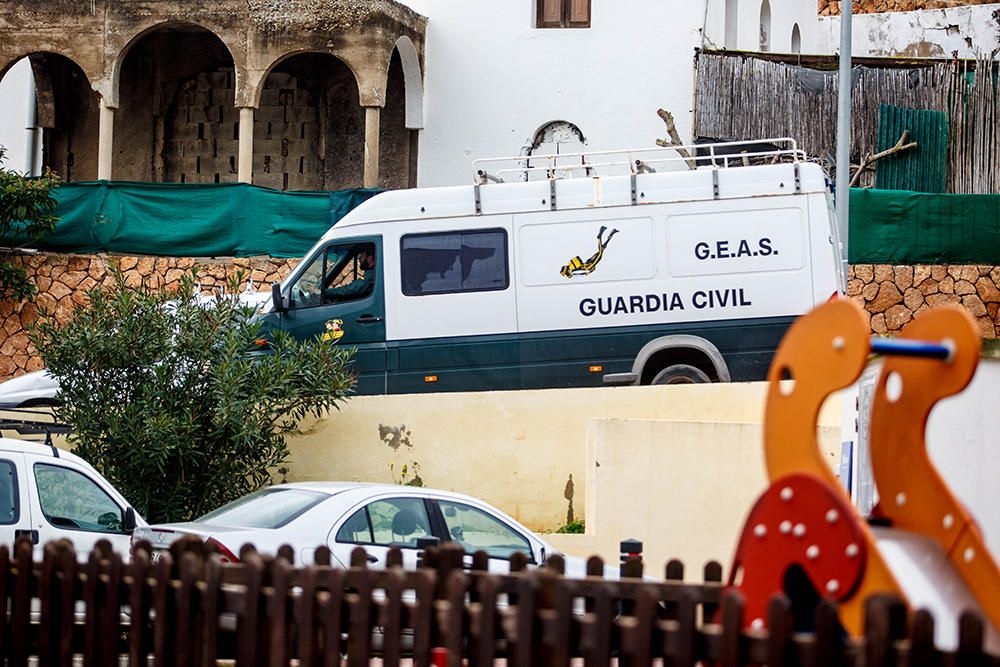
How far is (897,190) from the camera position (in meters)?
23.2

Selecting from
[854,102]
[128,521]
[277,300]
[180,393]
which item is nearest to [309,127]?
[854,102]

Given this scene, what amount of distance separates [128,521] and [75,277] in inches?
481

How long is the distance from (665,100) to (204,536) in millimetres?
15749

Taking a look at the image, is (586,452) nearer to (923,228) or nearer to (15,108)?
(923,228)

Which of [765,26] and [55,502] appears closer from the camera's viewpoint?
[55,502]

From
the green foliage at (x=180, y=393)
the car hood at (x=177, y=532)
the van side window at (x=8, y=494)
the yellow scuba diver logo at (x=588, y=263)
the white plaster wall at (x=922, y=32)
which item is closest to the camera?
the car hood at (x=177, y=532)

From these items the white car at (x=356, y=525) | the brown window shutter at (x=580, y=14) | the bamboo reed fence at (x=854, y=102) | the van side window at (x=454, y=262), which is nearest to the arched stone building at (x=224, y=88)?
the brown window shutter at (x=580, y=14)

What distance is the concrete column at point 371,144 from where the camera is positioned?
Result: 977 inches

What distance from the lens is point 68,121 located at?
28.5 meters

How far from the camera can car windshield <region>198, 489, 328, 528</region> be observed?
11.4m

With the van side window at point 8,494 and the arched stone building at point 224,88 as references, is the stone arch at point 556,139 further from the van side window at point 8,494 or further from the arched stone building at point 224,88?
the van side window at point 8,494

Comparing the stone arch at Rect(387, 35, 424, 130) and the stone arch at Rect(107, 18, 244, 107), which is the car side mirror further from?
the stone arch at Rect(387, 35, 424, 130)

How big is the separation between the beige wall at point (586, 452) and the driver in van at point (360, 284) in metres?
1.31

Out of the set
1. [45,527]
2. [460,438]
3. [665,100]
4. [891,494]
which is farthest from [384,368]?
[891,494]
